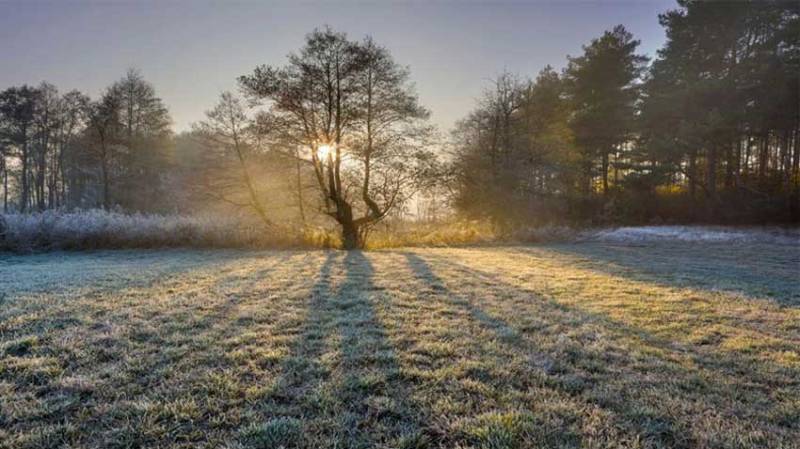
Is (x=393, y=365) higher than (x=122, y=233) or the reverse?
the reverse

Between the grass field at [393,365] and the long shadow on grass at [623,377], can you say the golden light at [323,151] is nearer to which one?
the grass field at [393,365]

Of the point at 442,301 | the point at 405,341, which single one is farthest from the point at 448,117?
the point at 405,341

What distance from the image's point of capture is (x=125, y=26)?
992 centimetres

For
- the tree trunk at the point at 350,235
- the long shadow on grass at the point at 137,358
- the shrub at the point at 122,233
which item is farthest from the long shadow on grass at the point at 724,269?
the shrub at the point at 122,233

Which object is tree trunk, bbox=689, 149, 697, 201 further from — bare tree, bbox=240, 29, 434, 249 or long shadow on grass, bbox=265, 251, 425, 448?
long shadow on grass, bbox=265, 251, 425, 448

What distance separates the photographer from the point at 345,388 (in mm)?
2016

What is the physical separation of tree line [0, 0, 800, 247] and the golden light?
0.03m

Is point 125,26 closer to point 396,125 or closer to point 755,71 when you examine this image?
point 396,125

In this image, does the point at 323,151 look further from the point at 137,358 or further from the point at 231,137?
the point at 137,358

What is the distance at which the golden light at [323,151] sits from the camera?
35.2 feet

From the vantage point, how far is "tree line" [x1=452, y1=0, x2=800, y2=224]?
603 inches

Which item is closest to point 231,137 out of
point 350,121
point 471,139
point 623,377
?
point 350,121

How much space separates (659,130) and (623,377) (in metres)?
20.5

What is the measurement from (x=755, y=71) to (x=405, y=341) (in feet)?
70.5
